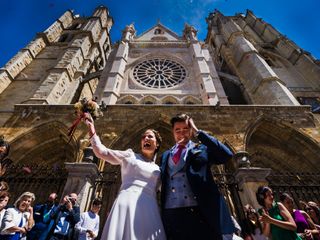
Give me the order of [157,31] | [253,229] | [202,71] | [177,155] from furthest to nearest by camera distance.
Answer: [157,31]
[202,71]
[253,229]
[177,155]

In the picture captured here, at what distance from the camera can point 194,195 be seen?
1.62 m

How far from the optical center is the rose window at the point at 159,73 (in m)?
14.3

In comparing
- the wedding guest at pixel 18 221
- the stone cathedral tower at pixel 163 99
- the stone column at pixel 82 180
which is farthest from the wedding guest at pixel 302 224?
the stone column at pixel 82 180

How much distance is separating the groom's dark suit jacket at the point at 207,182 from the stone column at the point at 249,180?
3.85m

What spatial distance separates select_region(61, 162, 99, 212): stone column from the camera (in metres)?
4.86

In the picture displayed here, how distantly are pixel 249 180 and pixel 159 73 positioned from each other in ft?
36.3

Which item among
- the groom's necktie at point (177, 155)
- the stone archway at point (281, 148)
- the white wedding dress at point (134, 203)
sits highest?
the stone archway at point (281, 148)

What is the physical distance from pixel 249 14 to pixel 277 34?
7080 millimetres

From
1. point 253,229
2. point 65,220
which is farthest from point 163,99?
point 65,220

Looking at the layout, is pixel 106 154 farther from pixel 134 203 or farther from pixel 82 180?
pixel 82 180

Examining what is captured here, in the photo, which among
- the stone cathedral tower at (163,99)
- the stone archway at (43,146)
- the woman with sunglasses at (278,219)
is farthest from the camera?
the stone archway at (43,146)

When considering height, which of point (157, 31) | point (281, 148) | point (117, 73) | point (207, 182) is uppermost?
point (157, 31)

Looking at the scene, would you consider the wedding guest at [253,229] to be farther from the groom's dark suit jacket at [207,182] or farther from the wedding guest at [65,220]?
the wedding guest at [65,220]

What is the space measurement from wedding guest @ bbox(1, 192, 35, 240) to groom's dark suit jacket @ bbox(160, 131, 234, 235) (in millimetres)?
2422
